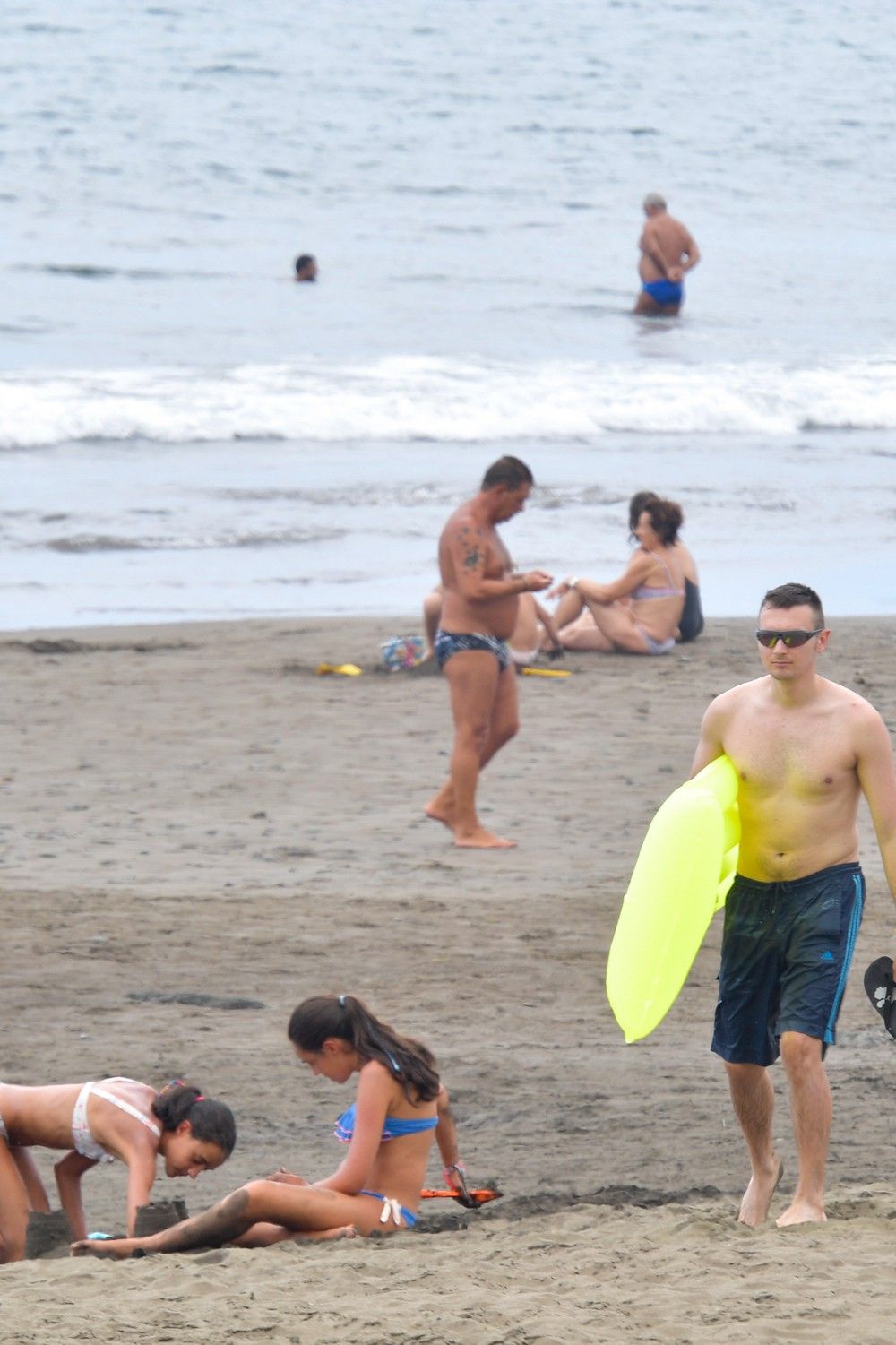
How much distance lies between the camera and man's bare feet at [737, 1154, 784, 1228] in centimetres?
464

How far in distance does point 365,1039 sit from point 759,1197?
3.60ft

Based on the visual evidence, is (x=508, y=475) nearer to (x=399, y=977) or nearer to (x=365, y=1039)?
(x=399, y=977)

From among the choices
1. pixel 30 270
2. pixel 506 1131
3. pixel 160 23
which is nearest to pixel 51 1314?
pixel 506 1131

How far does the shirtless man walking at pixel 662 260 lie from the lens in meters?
27.7

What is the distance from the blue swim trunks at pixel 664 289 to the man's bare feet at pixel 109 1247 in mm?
26387

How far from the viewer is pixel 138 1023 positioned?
619cm

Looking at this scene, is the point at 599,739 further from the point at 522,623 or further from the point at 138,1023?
the point at 138,1023

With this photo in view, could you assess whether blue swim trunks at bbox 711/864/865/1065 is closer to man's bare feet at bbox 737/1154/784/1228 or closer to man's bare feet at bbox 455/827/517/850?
man's bare feet at bbox 737/1154/784/1228

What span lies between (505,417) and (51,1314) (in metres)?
19.6

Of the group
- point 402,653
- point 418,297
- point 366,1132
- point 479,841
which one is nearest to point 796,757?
point 366,1132

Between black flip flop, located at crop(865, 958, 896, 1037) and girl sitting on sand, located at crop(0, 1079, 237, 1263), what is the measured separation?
170cm

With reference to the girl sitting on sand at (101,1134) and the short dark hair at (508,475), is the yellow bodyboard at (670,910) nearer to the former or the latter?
the girl sitting on sand at (101,1134)

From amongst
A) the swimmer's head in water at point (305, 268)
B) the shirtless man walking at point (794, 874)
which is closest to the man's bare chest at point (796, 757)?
the shirtless man walking at point (794, 874)

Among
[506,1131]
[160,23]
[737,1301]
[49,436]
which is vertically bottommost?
[506,1131]
